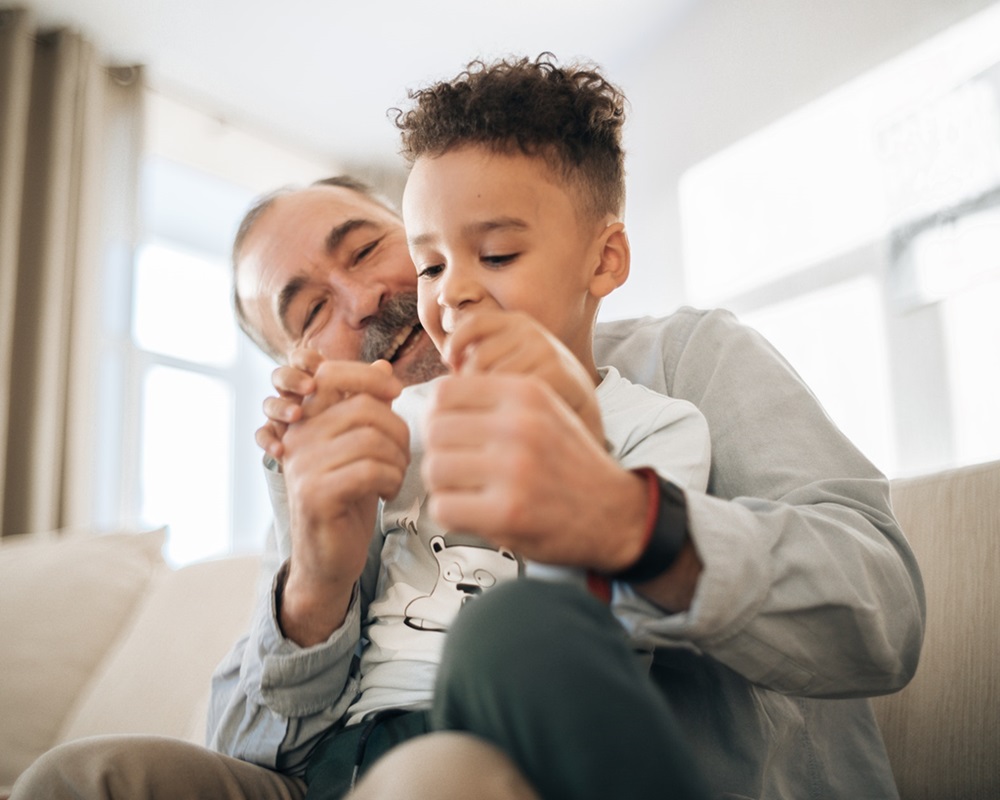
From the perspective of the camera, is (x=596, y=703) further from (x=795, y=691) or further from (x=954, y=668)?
(x=954, y=668)

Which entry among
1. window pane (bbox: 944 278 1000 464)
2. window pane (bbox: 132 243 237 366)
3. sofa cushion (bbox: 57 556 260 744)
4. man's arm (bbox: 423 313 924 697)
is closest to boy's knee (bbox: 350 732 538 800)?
man's arm (bbox: 423 313 924 697)

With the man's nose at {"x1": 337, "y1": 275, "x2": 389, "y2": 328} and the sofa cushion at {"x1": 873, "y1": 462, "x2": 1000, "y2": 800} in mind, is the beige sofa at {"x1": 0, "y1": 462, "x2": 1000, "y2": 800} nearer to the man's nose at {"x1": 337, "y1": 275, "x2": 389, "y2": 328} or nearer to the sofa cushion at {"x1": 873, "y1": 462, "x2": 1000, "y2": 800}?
the sofa cushion at {"x1": 873, "y1": 462, "x2": 1000, "y2": 800}

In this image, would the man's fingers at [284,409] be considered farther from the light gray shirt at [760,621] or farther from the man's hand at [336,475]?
the light gray shirt at [760,621]

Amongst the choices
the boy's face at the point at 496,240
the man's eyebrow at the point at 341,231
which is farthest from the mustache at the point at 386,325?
the boy's face at the point at 496,240

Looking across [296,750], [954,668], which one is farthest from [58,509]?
[954,668]

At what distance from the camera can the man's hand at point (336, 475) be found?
2.40ft

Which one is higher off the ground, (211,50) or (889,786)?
(211,50)

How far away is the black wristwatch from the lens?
559mm

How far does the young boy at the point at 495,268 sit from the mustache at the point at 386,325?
25 cm

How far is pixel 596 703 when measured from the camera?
43 cm

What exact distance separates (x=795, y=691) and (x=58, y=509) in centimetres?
358

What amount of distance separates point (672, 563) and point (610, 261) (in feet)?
1.78

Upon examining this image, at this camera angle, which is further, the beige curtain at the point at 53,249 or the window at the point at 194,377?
the window at the point at 194,377

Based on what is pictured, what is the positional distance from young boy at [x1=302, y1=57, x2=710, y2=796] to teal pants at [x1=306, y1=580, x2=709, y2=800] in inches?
9.8
